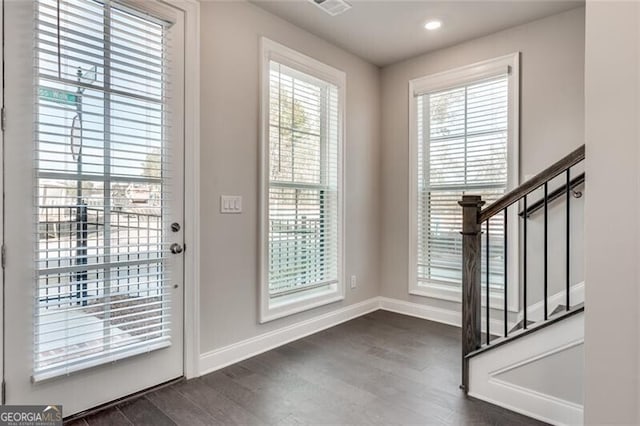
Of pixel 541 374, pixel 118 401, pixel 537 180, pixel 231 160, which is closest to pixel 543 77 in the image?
pixel 537 180

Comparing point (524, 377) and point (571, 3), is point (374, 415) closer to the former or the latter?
point (524, 377)

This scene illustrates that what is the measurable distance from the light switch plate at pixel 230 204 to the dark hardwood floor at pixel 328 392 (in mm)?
1125

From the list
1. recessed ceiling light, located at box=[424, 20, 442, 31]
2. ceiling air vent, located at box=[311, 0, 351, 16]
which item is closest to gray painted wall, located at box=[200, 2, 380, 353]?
ceiling air vent, located at box=[311, 0, 351, 16]

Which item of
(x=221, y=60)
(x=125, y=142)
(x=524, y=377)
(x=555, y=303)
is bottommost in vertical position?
(x=524, y=377)

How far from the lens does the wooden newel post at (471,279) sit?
86.5 inches

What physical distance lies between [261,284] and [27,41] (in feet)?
6.65

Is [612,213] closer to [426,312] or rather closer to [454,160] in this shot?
[454,160]

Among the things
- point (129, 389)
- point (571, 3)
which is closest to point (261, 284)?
point (129, 389)

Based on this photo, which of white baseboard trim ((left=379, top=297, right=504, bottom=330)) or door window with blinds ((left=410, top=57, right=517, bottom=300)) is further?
white baseboard trim ((left=379, top=297, right=504, bottom=330))

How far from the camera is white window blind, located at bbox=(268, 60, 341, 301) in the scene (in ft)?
9.90

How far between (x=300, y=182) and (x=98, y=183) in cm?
163

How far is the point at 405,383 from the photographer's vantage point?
7.73ft

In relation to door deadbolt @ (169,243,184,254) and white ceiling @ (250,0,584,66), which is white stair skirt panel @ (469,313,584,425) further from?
white ceiling @ (250,0,584,66)

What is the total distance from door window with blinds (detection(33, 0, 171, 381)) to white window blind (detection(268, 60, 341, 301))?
94cm
